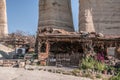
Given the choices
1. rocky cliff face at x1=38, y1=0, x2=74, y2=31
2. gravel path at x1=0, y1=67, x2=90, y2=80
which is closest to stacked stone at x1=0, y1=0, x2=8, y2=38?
rocky cliff face at x1=38, y1=0, x2=74, y2=31

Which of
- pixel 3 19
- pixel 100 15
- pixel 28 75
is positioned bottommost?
pixel 28 75

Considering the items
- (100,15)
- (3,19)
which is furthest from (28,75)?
(3,19)

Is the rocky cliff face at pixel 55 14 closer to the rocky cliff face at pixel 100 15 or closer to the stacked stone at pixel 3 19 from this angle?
the rocky cliff face at pixel 100 15

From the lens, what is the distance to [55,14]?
41562 millimetres

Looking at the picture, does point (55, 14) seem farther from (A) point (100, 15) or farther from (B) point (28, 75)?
(B) point (28, 75)

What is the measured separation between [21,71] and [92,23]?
14.9 m

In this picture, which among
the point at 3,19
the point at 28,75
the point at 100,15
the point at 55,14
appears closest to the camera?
the point at 28,75

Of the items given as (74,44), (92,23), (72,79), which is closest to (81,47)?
(74,44)

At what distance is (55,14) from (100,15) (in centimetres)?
462

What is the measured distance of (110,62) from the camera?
1204 inches

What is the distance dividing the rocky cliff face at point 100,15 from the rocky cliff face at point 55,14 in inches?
97.5

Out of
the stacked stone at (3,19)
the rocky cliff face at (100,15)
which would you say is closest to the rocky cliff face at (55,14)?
the rocky cliff face at (100,15)

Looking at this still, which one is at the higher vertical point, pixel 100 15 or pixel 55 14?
pixel 55 14

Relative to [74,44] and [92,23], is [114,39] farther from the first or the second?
[92,23]
